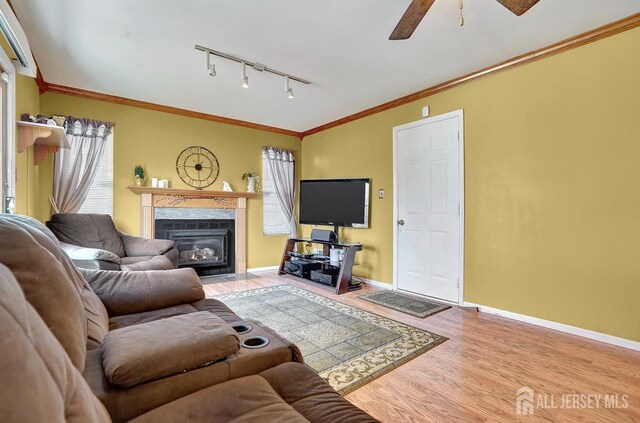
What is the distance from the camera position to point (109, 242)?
11.9 ft

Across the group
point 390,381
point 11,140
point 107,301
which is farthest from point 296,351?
point 11,140

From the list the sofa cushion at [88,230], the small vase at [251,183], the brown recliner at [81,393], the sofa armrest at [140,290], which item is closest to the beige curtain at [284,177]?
the small vase at [251,183]

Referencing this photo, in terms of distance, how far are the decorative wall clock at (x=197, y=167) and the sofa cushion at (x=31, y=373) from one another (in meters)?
4.33

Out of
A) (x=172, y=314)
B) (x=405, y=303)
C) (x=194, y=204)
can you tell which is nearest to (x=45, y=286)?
(x=172, y=314)

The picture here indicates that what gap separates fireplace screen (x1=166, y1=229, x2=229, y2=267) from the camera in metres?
4.62

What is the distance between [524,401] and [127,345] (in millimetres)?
2010

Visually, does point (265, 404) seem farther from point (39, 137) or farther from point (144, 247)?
point (144, 247)

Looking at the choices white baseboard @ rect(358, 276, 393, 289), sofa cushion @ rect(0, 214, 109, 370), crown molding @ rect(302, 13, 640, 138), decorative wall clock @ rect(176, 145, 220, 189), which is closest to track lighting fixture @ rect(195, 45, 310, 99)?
crown molding @ rect(302, 13, 640, 138)

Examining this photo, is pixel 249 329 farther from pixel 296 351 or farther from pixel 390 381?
pixel 390 381

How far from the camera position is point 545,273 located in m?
2.85

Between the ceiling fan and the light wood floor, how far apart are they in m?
2.21

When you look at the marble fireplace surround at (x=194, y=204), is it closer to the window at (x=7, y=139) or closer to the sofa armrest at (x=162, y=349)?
the window at (x=7, y=139)

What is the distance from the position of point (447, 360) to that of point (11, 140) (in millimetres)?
3807

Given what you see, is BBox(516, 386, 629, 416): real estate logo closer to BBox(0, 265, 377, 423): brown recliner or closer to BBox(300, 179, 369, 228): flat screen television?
BBox(0, 265, 377, 423): brown recliner
